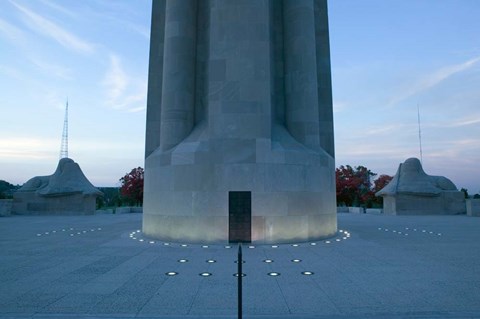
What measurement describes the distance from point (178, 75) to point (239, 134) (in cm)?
545

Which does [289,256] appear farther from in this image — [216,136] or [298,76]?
[298,76]

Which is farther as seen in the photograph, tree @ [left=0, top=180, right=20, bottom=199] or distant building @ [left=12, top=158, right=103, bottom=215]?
tree @ [left=0, top=180, right=20, bottom=199]

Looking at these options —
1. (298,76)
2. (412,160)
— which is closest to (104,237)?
(298,76)

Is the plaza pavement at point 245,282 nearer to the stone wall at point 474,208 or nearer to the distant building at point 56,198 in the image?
the distant building at point 56,198

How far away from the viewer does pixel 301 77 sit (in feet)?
61.2

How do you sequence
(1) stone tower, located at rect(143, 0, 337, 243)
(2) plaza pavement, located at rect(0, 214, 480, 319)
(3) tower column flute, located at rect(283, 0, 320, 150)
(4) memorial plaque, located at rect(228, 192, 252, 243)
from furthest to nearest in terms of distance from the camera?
1. (3) tower column flute, located at rect(283, 0, 320, 150)
2. (1) stone tower, located at rect(143, 0, 337, 243)
3. (4) memorial plaque, located at rect(228, 192, 252, 243)
4. (2) plaza pavement, located at rect(0, 214, 480, 319)

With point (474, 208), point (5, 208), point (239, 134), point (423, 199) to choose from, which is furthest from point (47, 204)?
point (474, 208)

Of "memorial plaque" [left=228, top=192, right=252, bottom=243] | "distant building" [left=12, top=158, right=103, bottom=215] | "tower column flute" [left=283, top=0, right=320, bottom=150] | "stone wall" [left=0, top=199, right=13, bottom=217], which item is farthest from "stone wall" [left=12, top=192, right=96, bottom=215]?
"tower column flute" [left=283, top=0, right=320, bottom=150]

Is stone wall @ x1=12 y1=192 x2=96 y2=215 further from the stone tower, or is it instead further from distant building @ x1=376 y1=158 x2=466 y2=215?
distant building @ x1=376 y1=158 x2=466 y2=215

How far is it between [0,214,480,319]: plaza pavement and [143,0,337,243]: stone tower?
1.76 meters

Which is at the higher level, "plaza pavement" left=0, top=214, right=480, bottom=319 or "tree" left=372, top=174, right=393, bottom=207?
"tree" left=372, top=174, right=393, bottom=207

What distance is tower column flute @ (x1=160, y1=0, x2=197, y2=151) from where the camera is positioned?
58.9 feet

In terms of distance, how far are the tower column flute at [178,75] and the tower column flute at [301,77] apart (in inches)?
220

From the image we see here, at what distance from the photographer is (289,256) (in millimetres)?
12070
